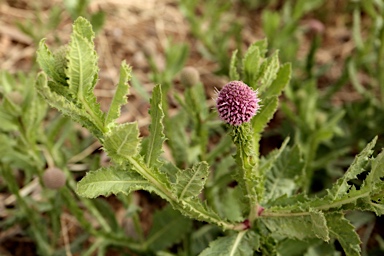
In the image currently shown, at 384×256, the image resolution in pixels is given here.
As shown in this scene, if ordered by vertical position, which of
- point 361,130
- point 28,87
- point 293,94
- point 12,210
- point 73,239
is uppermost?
point 28,87

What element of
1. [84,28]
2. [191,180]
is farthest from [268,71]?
[84,28]

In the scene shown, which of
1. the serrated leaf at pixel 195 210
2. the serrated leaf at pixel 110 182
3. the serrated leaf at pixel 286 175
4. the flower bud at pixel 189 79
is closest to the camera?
the serrated leaf at pixel 110 182

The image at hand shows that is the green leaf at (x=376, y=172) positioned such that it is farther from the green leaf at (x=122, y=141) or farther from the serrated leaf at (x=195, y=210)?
the green leaf at (x=122, y=141)

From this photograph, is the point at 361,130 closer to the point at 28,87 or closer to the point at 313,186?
the point at 313,186

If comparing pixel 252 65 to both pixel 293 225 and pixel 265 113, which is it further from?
pixel 293 225

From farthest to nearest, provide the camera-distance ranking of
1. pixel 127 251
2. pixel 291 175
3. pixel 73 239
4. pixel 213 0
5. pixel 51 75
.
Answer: pixel 213 0 < pixel 73 239 < pixel 127 251 < pixel 291 175 < pixel 51 75

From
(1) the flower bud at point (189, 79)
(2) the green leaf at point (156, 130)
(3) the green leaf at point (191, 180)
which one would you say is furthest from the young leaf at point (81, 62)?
(1) the flower bud at point (189, 79)

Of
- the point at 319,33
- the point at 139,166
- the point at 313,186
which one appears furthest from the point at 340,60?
the point at 139,166

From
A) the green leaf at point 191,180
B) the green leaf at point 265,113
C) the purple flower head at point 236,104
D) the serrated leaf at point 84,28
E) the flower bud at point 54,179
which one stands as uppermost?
the serrated leaf at point 84,28
